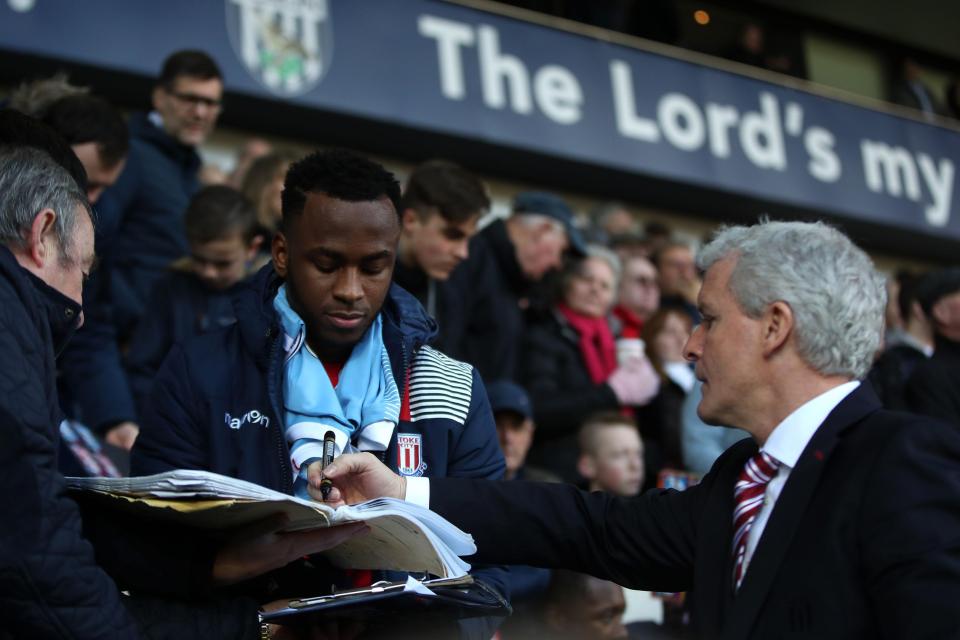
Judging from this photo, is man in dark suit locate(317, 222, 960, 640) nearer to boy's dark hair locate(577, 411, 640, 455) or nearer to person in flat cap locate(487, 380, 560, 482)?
person in flat cap locate(487, 380, 560, 482)

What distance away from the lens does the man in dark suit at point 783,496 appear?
8.02 ft

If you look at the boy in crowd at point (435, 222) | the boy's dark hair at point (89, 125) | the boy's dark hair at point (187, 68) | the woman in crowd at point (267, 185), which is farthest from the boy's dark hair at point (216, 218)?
the boy's dark hair at point (187, 68)

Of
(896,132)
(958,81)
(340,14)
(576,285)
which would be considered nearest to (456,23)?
(340,14)

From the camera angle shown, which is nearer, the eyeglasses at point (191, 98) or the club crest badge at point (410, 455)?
the club crest badge at point (410, 455)

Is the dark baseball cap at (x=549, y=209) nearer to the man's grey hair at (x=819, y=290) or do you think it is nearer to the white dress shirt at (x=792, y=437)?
the man's grey hair at (x=819, y=290)

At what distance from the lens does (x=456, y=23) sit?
10.1 meters

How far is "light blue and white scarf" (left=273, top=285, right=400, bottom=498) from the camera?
2.87 metres

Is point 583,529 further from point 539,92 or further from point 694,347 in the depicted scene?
point 539,92

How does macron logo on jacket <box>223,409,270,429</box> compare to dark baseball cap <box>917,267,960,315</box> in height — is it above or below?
below

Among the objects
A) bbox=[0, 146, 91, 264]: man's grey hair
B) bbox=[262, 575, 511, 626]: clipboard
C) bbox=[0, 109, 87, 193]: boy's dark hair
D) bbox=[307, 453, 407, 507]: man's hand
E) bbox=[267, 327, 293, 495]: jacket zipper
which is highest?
bbox=[0, 109, 87, 193]: boy's dark hair

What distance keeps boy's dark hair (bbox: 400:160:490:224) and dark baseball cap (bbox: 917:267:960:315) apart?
2.02 metres

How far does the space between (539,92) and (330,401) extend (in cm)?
792

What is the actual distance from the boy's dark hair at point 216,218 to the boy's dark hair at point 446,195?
0.70 metres

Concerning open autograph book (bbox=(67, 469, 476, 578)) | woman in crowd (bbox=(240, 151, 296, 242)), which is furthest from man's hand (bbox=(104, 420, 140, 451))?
open autograph book (bbox=(67, 469, 476, 578))
